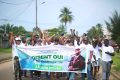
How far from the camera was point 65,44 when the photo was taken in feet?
44.0

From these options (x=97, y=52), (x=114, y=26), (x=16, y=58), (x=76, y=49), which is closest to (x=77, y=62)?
(x=76, y=49)

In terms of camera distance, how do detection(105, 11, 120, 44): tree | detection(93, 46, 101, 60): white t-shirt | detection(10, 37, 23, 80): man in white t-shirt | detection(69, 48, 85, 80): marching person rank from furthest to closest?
detection(105, 11, 120, 44): tree
detection(93, 46, 101, 60): white t-shirt
detection(10, 37, 23, 80): man in white t-shirt
detection(69, 48, 85, 80): marching person

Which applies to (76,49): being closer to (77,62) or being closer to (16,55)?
(77,62)

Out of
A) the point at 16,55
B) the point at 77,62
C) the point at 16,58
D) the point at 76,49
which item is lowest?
the point at 77,62

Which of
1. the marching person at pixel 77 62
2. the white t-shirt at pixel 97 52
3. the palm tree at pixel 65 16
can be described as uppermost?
the palm tree at pixel 65 16

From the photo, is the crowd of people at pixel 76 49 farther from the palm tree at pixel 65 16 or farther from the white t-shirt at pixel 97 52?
the palm tree at pixel 65 16

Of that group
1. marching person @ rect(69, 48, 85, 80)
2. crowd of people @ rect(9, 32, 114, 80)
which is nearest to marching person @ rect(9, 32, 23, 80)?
crowd of people @ rect(9, 32, 114, 80)

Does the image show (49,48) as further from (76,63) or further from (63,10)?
(63,10)

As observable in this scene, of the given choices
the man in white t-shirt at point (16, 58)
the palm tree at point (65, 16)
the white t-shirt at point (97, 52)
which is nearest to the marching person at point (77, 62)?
the white t-shirt at point (97, 52)

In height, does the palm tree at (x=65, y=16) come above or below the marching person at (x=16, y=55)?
above

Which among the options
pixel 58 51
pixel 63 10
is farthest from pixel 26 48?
pixel 63 10

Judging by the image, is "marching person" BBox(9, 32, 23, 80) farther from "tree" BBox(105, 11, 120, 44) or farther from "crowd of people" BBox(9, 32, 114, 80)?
"tree" BBox(105, 11, 120, 44)

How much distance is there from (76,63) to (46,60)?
1257 mm

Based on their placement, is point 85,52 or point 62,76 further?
point 62,76
